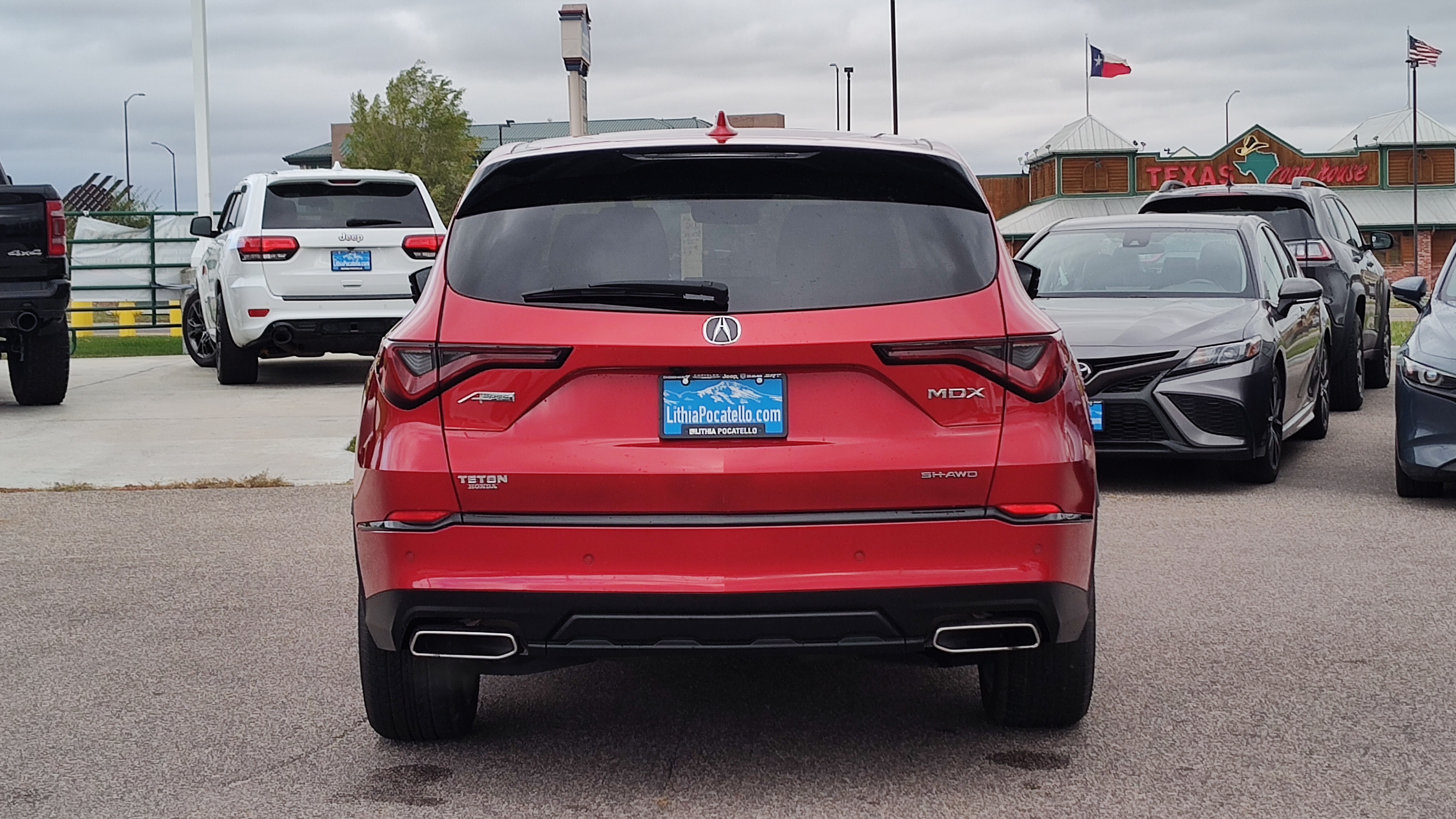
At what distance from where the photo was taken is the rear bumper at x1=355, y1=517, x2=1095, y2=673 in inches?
153

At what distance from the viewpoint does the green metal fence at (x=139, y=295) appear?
999 inches

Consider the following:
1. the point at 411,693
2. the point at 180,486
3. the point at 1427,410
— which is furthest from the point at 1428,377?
the point at 180,486

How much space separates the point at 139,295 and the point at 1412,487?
71.4 feet

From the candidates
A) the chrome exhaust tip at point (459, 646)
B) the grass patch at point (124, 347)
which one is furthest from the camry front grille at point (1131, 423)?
the grass patch at point (124, 347)

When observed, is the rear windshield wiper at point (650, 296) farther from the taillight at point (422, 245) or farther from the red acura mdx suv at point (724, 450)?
the taillight at point (422, 245)

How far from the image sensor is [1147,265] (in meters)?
10.6

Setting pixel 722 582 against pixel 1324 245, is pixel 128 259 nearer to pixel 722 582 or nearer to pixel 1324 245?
pixel 1324 245

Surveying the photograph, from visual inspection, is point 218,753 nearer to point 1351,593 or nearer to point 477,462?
point 477,462

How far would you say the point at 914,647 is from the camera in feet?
13.1

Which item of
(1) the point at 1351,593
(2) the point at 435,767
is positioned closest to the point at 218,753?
(2) the point at 435,767

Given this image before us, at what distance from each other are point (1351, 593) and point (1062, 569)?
3.04 m

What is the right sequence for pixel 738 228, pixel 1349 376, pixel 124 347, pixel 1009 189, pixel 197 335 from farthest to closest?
1. pixel 1009 189
2. pixel 124 347
3. pixel 197 335
4. pixel 1349 376
5. pixel 738 228

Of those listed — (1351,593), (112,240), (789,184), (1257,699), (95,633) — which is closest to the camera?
(789,184)

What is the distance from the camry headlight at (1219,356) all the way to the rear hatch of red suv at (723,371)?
5.42 meters
